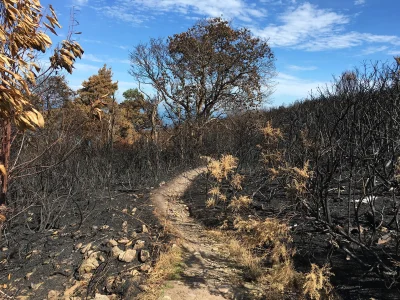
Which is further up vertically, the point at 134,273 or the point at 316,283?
the point at 316,283

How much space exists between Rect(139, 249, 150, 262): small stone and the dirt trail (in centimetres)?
55

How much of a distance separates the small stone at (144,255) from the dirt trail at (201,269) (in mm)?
555

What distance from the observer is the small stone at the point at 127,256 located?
4742 mm

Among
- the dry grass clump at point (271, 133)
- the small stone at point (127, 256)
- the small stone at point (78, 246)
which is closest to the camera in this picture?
the small stone at point (127, 256)

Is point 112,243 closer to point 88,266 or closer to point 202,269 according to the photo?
point 88,266

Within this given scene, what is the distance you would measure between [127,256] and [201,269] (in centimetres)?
109

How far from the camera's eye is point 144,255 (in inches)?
192

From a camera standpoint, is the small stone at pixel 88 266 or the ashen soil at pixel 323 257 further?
the small stone at pixel 88 266

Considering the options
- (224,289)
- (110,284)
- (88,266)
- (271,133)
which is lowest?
(224,289)

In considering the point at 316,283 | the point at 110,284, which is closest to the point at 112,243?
the point at 110,284

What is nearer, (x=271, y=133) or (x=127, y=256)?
(x=127, y=256)

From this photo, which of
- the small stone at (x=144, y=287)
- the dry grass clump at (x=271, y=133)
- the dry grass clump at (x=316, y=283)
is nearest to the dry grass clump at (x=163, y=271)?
the small stone at (x=144, y=287)

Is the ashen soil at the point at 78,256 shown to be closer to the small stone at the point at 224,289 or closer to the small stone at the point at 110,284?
the small stone at the point at 110,284

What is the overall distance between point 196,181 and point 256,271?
22.5 ft
